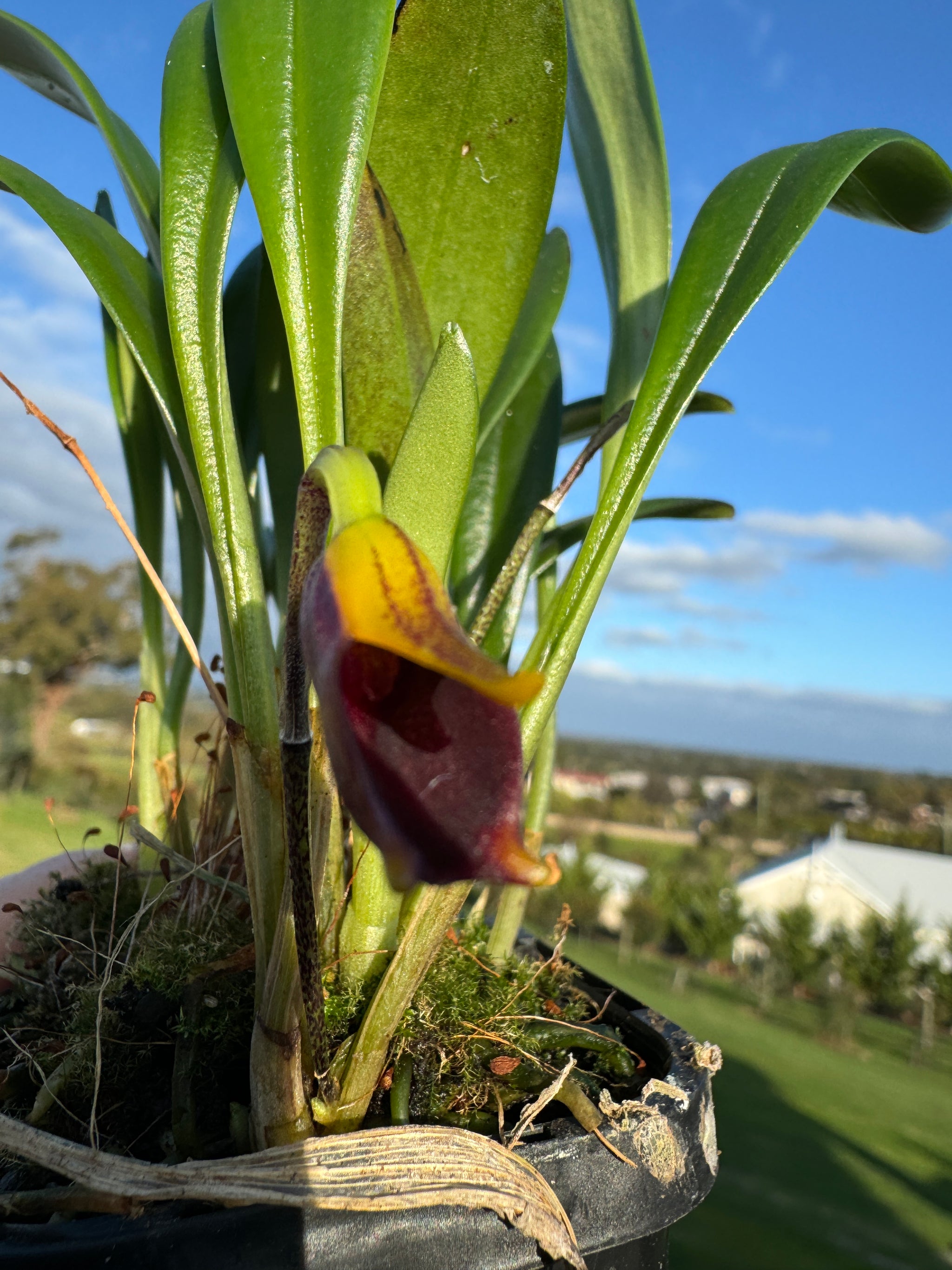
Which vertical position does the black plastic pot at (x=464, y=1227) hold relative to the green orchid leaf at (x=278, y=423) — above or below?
below

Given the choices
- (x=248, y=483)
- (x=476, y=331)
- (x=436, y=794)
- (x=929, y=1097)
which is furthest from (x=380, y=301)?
(x=929, y=1097)

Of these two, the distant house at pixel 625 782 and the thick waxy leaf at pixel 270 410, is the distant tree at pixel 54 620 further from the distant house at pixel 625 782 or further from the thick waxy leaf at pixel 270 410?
the distant house at pixel 625 782

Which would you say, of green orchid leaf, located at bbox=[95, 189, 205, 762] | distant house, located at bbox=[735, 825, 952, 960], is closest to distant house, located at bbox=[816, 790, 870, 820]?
distant house, located at bbox=[735, 825, 952, 960]

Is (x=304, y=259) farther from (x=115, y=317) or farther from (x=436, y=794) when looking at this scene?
(x=436, y=794)

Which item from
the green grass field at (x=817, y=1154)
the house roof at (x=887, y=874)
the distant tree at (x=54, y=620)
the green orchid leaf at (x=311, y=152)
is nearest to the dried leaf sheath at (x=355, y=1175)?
the green orchid leaf at (x=311, y=152)

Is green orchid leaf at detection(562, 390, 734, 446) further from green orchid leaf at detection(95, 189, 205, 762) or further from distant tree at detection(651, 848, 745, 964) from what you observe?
distant tree at detection(651, 848, 745, 964)
